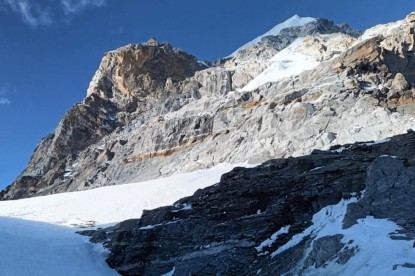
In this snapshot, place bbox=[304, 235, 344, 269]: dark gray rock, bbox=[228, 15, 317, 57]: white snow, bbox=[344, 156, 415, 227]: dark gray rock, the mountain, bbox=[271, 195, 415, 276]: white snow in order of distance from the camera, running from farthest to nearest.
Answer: bbox=[228, 15, 317, 57]: white snow, the mountain, bbox=[344, 156, 415, 227]: dark gray rock, bbox=[304, 235, 344, 269]: dark gray rock, bbox=[271, 195, 415, 276]: white snow

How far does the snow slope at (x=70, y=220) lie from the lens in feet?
68.9

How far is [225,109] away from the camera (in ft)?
178

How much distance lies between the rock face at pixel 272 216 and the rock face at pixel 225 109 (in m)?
14.4

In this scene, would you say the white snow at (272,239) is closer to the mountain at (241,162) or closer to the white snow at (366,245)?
the mountain at (241,162)

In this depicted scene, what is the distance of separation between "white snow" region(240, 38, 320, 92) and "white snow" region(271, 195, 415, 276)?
41426 mm

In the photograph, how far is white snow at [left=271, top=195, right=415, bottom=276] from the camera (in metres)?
11.6

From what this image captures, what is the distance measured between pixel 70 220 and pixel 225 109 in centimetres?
2608

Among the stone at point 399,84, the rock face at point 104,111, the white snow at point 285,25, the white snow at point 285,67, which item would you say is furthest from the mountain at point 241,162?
the white snow at point 285,25

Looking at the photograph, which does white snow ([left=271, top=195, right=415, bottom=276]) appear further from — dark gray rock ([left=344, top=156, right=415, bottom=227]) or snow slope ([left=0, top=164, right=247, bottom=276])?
snow slope ([left=0, top=164, right=247, bottom=276])

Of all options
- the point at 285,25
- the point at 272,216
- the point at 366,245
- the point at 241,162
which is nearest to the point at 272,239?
the point at 272,216

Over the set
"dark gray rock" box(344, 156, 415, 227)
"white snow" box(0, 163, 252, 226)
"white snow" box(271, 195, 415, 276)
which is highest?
"white snow" box(0, 163, 252, 226)

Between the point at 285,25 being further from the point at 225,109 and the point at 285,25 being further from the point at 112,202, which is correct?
the point at 112,202

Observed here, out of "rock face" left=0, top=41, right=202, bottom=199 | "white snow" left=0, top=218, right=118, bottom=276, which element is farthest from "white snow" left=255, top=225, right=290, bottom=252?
"rock face" left=0, top=41, right=202, bottom=199

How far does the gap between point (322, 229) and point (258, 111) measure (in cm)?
3279
